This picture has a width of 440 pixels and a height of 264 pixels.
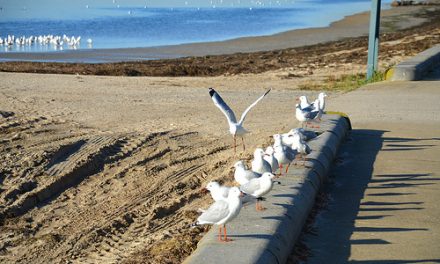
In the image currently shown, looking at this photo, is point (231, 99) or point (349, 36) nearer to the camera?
point (231, 99)

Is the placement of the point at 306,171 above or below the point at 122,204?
above

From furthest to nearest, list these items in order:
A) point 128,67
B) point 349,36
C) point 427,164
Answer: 1. point 349,36
2. point 128,67
3. point 427,164

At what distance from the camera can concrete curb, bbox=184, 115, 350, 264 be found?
6566 millimetres

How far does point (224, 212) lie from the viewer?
695 centimetres

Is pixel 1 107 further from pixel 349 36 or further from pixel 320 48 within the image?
pixel 349 36

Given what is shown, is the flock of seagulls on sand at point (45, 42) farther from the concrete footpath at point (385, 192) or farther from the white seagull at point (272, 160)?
the white seagull at point (272, 160)

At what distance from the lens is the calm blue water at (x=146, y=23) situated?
144ft

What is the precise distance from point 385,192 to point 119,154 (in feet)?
17.2

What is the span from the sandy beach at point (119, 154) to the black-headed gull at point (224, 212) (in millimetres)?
790

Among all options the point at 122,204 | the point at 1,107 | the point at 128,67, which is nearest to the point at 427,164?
the point at 122,204

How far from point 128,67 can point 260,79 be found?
577 cm

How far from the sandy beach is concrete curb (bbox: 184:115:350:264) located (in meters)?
0.79

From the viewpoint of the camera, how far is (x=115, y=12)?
2685 inches

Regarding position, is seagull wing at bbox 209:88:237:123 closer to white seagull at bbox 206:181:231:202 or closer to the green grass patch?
white seagull at bbox 206:181:231:202
